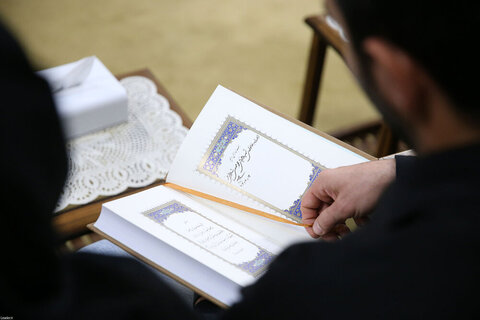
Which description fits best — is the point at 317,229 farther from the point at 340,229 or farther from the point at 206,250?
the point at 206,250

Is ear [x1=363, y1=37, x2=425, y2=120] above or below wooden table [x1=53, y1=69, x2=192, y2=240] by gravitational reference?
above

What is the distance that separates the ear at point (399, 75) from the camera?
395mm

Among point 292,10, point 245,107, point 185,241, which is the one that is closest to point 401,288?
point 185,241

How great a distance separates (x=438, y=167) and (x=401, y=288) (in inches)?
3.8

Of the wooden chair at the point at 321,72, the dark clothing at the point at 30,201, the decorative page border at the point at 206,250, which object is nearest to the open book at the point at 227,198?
the decorative page border at the point at 206,250

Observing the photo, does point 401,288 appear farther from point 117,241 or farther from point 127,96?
point 127,96

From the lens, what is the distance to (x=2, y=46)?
Result: 318mm

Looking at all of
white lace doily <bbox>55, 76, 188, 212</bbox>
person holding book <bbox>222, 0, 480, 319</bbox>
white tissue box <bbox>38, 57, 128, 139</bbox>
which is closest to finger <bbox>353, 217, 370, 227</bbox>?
person holding book <bbox>222, 0, 480, 319</bbox>

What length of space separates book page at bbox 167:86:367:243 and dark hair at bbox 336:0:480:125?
0.43 metres

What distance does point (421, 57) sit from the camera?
38 cm

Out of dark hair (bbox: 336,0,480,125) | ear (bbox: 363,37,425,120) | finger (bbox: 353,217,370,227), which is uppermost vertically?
dark hair (bbox: 336,0,480,125)

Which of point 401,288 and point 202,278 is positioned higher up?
point 401,288

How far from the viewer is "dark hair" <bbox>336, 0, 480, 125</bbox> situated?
362mm

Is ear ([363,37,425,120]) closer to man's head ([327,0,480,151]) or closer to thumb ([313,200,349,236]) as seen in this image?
man's head ([327,0,480,151])
